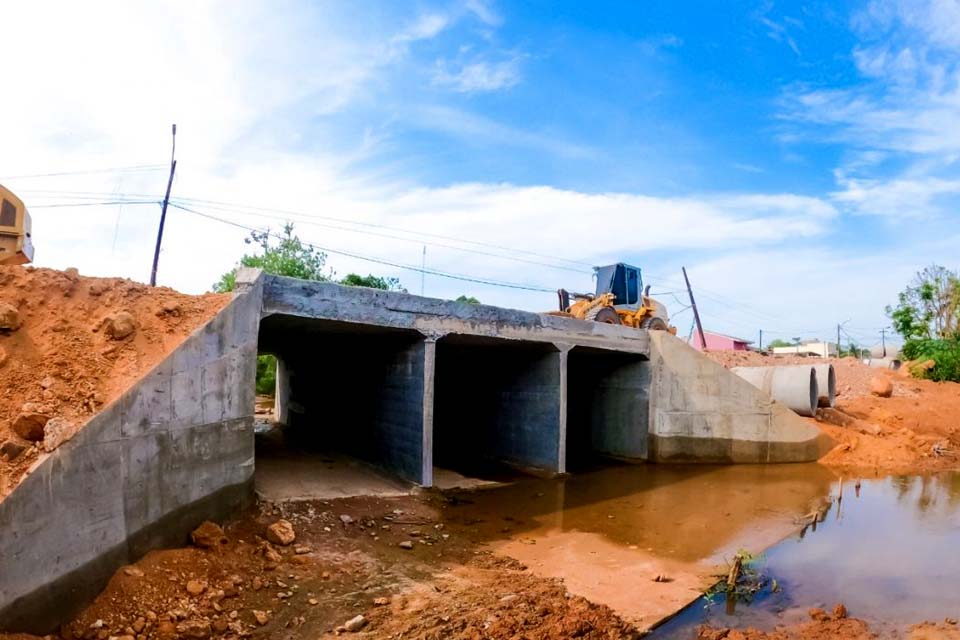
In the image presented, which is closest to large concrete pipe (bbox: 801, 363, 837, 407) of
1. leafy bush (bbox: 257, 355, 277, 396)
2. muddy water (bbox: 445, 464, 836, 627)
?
muddy water (bbox: 445, 464, 836, 627)

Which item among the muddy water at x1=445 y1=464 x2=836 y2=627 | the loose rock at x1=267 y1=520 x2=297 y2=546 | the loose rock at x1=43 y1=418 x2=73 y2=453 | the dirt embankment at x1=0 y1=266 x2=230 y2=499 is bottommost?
the muddy water at x1=445 y1=464 x2=836 y2=627

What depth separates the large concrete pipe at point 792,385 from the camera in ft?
59.6

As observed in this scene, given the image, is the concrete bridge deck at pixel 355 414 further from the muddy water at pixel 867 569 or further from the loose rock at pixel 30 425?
the muddy water at pixel 867 569

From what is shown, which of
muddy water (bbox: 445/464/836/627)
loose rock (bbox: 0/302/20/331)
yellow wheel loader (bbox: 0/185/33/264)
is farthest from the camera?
yellow wheel loader (bbox: 0/185/33/264)

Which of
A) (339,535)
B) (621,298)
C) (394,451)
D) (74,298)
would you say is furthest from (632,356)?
(74,298)

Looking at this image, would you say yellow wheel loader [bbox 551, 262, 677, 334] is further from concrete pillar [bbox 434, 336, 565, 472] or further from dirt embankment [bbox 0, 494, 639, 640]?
dirt embankment [bbox 0, 494, 639, 640]

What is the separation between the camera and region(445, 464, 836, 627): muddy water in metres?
7.67

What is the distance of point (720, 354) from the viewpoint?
29125 millimetres

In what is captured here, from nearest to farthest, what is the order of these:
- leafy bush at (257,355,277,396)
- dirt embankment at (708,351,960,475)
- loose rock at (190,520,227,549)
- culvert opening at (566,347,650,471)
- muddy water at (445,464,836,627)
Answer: loose rock at (190,520,227,549), muddy water at (445,464,836,627), culvert opening at (566,347,650,471), dirt embankment at (708,351,960,475), leafy bush at (257,355,277,396)

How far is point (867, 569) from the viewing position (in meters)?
8.27

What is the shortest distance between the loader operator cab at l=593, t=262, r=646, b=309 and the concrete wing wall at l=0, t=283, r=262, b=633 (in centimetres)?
1262

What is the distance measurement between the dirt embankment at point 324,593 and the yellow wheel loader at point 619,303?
10.4m

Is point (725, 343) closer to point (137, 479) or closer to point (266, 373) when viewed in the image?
point (266, 373)

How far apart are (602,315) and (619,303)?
5.70ft
